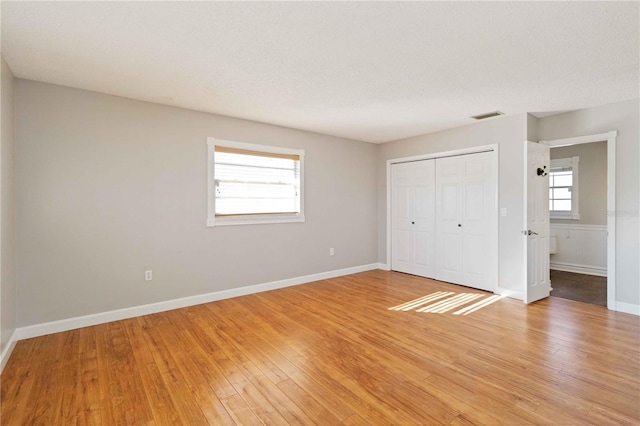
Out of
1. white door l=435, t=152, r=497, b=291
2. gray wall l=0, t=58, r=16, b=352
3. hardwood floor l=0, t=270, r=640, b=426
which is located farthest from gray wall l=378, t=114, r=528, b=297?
gray wall l=0, t=58, r=16, b=352

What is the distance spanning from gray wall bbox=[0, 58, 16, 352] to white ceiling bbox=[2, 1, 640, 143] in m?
0.32

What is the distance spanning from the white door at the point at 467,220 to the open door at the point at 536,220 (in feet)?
1.46

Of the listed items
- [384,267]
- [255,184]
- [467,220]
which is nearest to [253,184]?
[255,184]

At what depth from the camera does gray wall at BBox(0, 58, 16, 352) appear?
2.50 metres

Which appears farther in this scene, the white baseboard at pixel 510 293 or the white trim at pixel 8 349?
the white baseboard at pixel 510 293

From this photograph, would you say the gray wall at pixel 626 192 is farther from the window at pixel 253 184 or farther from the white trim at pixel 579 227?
the window at pixel 253 184

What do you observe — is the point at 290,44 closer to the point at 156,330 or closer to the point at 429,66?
the point at 429,66

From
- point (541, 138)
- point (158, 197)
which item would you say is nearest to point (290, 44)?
point (158, 197)

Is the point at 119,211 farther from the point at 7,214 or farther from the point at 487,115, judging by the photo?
the point at 487,115

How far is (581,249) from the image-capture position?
564 cm

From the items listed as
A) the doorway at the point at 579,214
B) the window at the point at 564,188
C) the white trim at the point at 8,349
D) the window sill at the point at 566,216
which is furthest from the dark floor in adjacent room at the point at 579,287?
the white trim at the point at 8,349

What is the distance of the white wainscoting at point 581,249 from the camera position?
5387 mm

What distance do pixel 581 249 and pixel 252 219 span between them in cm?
597

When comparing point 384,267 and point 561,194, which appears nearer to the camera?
point 561,194
